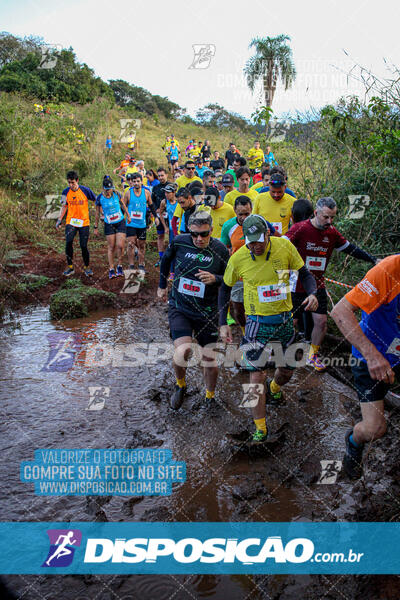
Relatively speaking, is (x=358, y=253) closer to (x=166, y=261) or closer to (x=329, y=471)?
(x=166, y=261)

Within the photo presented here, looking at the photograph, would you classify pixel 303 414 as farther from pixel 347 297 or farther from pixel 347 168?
pixel 347 168

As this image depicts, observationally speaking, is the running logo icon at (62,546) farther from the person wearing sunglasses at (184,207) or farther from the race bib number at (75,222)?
the race bib number at (75,222)

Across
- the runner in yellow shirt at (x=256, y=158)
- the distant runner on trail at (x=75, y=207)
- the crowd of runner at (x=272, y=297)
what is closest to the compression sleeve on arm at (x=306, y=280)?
the crowd of runner at (x=272, y=297)

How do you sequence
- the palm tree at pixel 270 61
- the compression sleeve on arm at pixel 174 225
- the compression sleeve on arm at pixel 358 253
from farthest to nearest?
1. the palm tree at pixel 270 61
2. the compression sleeve on arm at pixel 174 225
3. the compression sleeve on arm at pixel 358 253

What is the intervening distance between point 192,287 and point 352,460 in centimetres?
228

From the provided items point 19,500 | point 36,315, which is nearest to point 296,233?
point 19,500

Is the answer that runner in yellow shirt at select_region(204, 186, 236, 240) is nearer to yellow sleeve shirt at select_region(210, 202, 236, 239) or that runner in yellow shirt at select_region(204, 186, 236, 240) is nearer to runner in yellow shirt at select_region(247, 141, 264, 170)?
yellow sleeve shirt at select_region(210, 202, 236, 239)

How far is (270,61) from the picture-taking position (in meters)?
23.9

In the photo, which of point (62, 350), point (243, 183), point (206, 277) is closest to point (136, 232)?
point (243, 183)

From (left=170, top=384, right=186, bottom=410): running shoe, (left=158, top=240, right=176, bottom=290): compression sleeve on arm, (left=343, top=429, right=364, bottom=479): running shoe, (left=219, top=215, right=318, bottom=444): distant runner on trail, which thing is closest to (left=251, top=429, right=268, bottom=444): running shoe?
(left=219, top=215, right=318, bottom=444): distant runner on trail

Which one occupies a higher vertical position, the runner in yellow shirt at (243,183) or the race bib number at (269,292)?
the runner in yellow shirt at (243,183)

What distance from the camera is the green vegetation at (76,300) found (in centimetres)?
805

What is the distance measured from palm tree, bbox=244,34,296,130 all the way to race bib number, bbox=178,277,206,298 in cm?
2057

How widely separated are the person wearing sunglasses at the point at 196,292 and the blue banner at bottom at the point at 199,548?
187cm
